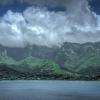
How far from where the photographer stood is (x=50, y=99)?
106 m

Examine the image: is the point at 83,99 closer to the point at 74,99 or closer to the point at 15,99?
the point at 74,99

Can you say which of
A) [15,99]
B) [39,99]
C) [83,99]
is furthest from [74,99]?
[15,99]

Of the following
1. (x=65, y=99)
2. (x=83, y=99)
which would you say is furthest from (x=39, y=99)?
(x=83, y=99)

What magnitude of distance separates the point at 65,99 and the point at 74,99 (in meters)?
3.58

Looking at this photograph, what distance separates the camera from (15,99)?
106 meters

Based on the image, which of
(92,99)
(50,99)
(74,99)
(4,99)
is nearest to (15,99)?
(4,99)

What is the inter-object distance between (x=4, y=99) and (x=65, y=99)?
78.5 feet

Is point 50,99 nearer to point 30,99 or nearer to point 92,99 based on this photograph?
point 30,99

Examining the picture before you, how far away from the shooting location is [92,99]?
349ft

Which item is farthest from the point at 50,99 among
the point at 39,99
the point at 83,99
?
the point at 83,99

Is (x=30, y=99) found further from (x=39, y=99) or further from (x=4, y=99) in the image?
(x=4, y=99)

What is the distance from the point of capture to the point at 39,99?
10719cm

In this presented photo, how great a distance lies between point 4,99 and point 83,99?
101 feet

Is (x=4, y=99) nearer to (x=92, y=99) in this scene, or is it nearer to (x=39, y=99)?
(x=39, y=99)
